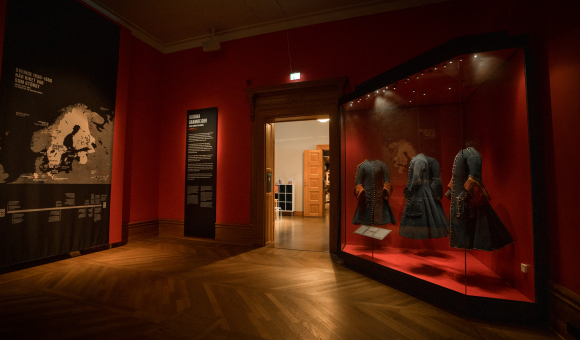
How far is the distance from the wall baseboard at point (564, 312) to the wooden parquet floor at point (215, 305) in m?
0.10

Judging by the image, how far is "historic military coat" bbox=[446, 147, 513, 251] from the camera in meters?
2.29

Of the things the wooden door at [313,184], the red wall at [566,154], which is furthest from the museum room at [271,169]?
the wooden door at [313,184]

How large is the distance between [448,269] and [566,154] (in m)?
1.48

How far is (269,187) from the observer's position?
5004 millimetres

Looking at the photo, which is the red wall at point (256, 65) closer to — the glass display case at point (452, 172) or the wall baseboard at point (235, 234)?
the wall baseboard at point (235, 234)

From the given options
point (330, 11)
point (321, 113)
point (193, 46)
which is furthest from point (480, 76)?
point (193, 46)

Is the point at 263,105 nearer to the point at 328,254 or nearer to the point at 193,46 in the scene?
the point at 193,46

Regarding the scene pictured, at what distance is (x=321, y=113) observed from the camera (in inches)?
174

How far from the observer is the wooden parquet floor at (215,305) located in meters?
1.89

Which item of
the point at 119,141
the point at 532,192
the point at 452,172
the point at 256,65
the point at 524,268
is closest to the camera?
the point at 532,192

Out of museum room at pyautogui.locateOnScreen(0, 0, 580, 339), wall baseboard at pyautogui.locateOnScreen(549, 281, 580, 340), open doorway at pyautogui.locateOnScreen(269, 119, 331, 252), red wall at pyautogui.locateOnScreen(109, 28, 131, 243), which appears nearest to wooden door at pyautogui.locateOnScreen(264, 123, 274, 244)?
museum room at pyautogui.locateOnScreen(0, 0, 580, 339)

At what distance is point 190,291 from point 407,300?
2.20 meters

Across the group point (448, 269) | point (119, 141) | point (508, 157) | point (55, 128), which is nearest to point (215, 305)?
point (448, 269)

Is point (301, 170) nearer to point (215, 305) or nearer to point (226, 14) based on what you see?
point (226, 14)
